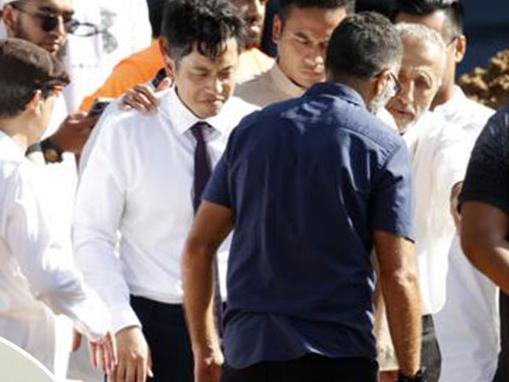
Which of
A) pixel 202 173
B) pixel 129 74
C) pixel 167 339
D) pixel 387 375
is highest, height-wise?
pixel 202 173

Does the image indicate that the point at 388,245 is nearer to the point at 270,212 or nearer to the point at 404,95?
the point at 270,212

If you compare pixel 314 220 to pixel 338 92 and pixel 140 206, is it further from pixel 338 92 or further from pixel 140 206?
pixel 140 206

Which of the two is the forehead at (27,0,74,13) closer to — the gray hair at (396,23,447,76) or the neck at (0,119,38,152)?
the neck at (0,119,38,152)

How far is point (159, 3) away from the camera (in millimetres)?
9273

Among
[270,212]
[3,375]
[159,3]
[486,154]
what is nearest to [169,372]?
[270,212]

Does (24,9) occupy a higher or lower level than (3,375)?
lower

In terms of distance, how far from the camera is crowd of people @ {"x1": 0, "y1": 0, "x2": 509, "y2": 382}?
17.5 ft

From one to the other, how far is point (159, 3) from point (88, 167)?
10.3 feet

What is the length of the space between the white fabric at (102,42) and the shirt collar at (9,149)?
4.62 ft

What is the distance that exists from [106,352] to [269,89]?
1209 millimetres

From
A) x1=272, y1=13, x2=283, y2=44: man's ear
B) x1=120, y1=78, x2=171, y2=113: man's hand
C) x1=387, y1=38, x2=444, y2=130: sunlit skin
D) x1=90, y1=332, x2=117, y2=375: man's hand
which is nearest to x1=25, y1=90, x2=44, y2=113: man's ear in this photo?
x1=120, y1=78, x2=171, y2=113: man's hand

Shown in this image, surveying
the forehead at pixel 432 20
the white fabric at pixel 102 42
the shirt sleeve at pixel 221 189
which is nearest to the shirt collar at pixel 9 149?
the shirt sleeve at pixel 221 189

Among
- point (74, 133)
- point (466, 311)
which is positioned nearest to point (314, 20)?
point (74, 133)

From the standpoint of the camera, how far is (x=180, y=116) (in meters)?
6.23
